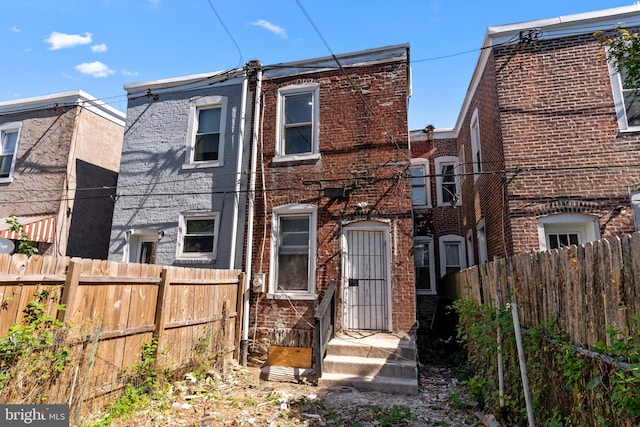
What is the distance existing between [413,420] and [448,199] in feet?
36.3

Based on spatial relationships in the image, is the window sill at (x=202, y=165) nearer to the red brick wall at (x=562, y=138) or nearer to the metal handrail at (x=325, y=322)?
the metal handrail at (x=325, y=322)

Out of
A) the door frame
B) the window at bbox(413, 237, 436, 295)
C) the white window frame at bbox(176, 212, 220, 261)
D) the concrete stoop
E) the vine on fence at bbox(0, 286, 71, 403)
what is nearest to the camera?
the vine on fence at bbox(0, 286, 71, 403)

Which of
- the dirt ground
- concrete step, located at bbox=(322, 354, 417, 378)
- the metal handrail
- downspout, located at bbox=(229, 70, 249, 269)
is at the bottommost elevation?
the dirt ground

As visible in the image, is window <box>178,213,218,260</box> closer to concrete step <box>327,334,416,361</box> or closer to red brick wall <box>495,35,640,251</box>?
concrete step <box>327,334,416,361</box>

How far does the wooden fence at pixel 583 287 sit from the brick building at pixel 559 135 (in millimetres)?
3883

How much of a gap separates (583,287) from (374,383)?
447 centimetres

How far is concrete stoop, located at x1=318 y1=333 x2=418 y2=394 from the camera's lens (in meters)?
6.48

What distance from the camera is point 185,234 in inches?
379

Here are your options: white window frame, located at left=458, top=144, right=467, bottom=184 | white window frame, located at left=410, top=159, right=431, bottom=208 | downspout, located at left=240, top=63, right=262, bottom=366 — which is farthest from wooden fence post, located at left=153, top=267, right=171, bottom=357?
white window frame, located at left=458, top=144, right=467, bottom=184

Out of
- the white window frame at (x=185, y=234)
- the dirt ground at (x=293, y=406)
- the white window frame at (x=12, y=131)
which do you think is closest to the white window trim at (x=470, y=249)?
the dirt ground at (x=293, y=406)

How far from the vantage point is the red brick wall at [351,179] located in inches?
322

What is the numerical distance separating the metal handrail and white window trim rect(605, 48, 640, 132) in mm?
7258

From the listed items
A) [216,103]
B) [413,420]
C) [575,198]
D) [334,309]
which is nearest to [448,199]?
[575,198]

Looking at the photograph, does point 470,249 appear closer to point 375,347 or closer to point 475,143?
point 475,143
